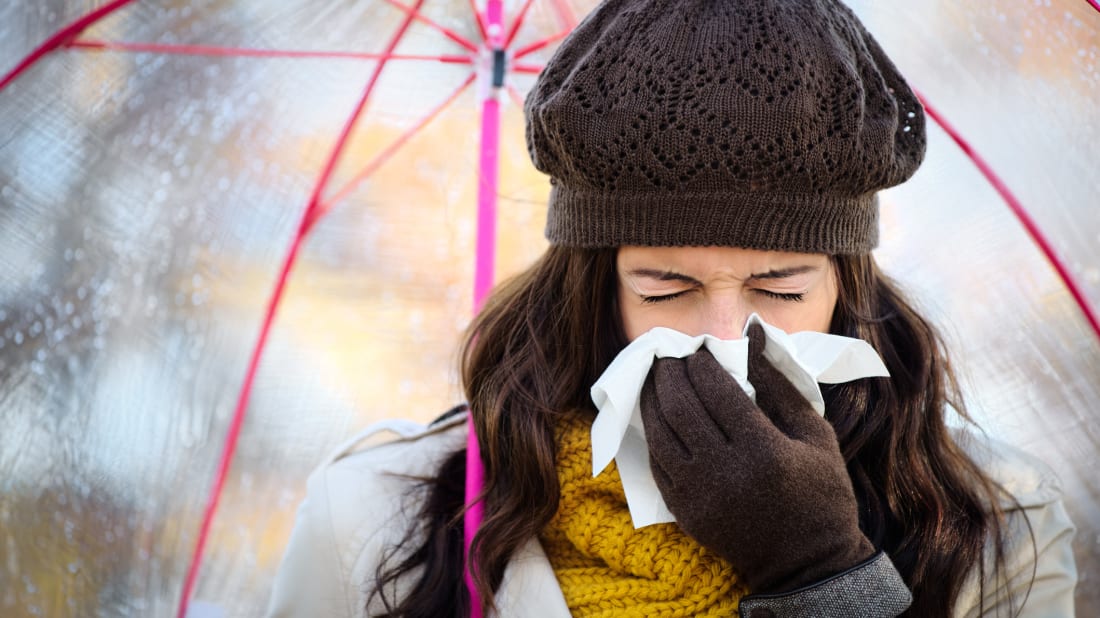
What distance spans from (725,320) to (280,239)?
1110mm

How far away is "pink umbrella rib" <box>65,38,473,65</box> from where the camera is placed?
91.0 inches

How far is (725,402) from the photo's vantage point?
191 cm

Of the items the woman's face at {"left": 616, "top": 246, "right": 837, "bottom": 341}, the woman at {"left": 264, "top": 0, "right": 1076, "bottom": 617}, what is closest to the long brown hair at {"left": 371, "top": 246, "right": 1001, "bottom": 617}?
the woman at {"left": 264, "top": 0, "right": 1076, "bottom": 617}

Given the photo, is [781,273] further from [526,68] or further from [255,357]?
[255,357]

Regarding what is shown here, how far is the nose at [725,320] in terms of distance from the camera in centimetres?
205

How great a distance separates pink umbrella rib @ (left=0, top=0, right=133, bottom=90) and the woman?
3.01ft

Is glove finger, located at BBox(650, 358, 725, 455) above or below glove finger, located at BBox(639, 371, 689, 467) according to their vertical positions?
above

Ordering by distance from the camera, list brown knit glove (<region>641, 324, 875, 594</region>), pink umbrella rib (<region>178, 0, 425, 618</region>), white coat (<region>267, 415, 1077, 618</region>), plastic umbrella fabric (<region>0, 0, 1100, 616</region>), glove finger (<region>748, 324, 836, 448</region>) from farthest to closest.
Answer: pink umbrella rib (<region>178, 0, 425, 618</region>)
plastic umbrella fabric (<region>0, 0, 1100, 616</region>)
white coat (<region>267, 415, 1077, 618</region>)
glove finger (<region>748, 324, 836, 448</region>)
brown knit glove (<region>641, 324, 875, 594</region>)

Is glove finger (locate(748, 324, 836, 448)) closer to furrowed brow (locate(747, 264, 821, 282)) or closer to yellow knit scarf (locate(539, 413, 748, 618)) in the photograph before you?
furrowed brow (locate(747, 264, 821, 282))

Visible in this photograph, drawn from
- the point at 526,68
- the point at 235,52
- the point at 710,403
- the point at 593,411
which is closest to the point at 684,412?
the point at 710,403

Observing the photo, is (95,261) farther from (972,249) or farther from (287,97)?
(972,249)

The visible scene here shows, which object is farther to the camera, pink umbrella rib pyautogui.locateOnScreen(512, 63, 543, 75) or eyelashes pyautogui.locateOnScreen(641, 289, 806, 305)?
pink umbrella rib pyautogui.locateOnScreen(512, 63, 543, 75)

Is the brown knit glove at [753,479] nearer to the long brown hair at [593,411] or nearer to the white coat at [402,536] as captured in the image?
the long brown hair at [593,411]

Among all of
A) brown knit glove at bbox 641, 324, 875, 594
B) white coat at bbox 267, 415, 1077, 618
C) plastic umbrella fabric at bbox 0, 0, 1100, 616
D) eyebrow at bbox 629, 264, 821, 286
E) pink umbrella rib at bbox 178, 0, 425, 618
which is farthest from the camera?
pink umbrella rib at bbox 178, 0, 425, 618
